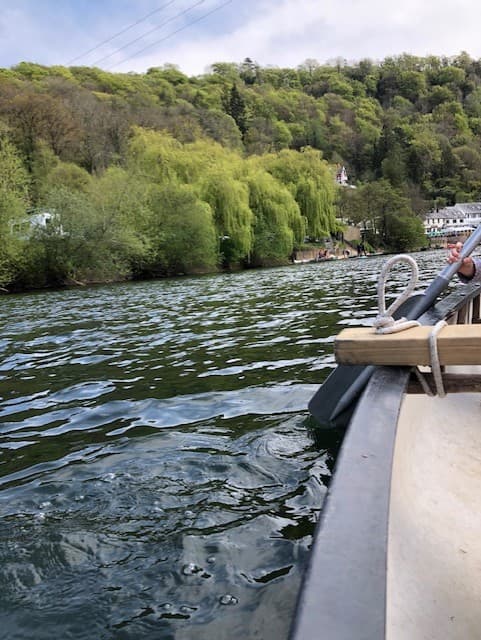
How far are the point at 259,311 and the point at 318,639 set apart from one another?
9.89 m

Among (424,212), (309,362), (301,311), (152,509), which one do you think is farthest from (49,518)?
(424,212)

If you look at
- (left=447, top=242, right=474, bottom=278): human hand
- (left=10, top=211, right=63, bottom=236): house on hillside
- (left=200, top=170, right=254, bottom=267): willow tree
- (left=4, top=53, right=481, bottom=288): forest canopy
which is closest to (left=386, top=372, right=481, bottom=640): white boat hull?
(left=447, top=242, right=474, bottom=278): human hand

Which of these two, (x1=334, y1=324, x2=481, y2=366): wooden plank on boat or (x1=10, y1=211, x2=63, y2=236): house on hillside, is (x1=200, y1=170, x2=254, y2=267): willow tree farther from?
(x1=334, y1=324, x2=481, y2=366): wooden plank on boat

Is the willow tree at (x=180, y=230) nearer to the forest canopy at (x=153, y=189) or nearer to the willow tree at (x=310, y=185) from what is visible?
the forest canopy at (x=153, y=189)

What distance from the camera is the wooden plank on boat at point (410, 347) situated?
192 cm

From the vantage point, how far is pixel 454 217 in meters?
87.8

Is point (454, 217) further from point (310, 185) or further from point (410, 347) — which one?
point (410, 347)

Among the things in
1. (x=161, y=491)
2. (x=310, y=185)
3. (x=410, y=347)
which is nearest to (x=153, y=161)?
(x=310, y=185)

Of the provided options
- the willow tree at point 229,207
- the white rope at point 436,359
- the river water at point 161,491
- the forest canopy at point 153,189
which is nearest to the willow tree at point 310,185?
the forest canopy at point 153,189

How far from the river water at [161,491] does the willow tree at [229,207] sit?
26396 millimetres

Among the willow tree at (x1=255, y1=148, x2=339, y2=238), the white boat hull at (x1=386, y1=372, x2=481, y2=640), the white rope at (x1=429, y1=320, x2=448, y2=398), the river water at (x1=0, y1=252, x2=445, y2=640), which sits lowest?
the river water at (x1=0, y1=252, x2=445, y2=640)

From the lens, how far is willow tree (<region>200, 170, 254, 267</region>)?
106 ft

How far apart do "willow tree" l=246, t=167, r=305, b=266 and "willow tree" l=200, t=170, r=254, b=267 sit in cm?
163

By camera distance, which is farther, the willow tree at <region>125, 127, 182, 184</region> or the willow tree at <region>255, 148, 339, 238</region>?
the willow tree at <region>255, 148, 339, 238</region>
